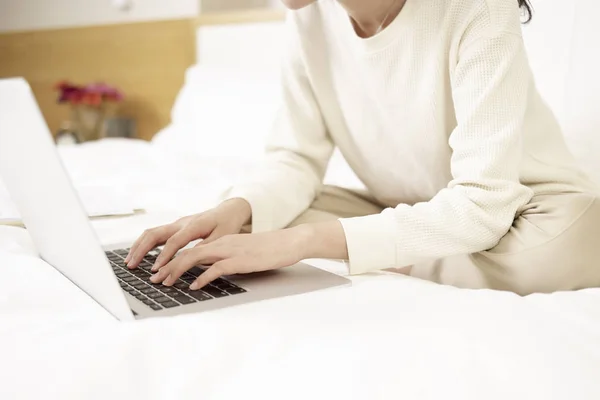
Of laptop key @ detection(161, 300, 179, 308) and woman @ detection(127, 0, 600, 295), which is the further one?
woman @ detection(127, 0, 600, 295)

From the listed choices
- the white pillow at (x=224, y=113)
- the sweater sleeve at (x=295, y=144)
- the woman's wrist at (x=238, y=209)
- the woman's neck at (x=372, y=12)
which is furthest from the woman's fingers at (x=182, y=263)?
the white pillow at (x=224, y=113)

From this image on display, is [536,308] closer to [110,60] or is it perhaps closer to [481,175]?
[481,175]

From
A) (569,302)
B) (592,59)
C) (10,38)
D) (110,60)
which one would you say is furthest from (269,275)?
(10,38)

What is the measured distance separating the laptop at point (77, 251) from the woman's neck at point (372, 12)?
17.4 inches

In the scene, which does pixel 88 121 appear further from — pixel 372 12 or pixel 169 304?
pixel 169 304

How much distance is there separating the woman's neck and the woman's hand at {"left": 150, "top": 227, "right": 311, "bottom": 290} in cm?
42

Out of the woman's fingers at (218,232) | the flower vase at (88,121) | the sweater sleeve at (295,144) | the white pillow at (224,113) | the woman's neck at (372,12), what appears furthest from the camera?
the flower vase at (88,121)

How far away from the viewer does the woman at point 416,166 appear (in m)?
0.89

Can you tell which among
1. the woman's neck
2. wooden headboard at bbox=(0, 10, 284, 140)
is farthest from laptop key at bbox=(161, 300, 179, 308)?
wooden headboard at bbox=(0, 10, 284, 140)

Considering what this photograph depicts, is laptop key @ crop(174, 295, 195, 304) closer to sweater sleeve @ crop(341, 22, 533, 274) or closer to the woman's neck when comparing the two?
sweater sleeve @ crop(341, 22, 533, 274)

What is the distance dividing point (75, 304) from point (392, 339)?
0.34 m

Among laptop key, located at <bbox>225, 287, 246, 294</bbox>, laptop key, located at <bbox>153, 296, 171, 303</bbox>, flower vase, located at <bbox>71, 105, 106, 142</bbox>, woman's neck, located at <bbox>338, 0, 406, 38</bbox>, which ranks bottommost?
flower vase, located at <bbox>71, 105, 106, 142</bbox>

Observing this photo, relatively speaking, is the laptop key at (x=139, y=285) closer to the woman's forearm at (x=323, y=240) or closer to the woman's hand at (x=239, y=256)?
the woman's hand at (x=239, y=256)

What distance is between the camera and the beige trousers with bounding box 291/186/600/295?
0.92 metres
